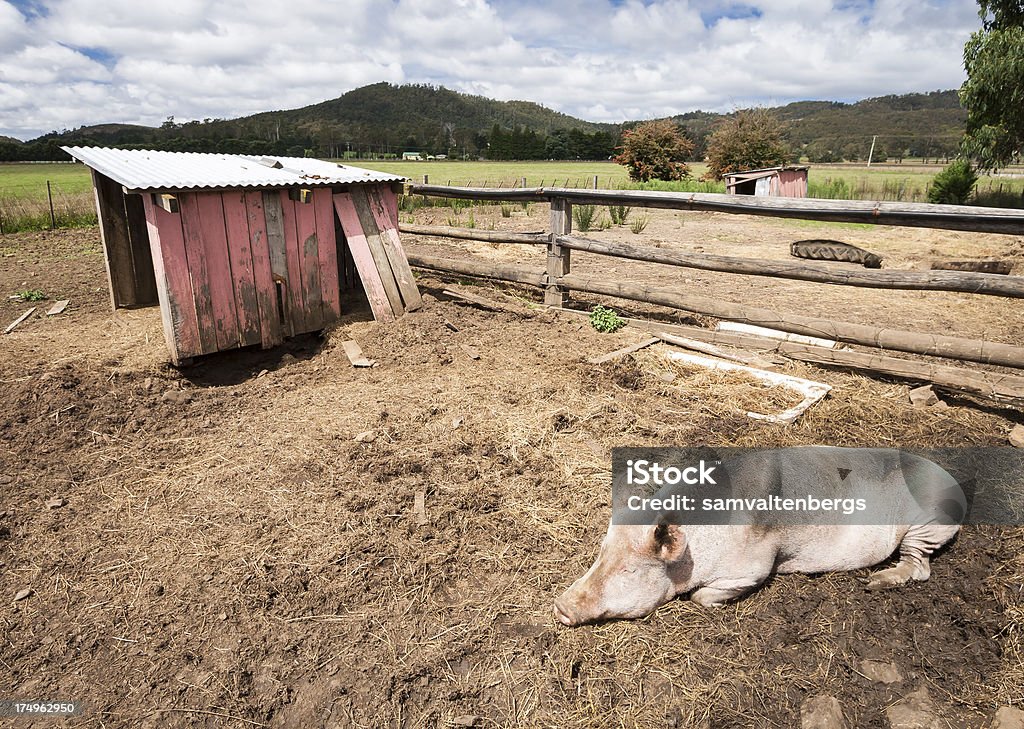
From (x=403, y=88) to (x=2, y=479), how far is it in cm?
19320

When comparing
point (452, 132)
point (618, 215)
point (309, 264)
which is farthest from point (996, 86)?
point (452, 132)

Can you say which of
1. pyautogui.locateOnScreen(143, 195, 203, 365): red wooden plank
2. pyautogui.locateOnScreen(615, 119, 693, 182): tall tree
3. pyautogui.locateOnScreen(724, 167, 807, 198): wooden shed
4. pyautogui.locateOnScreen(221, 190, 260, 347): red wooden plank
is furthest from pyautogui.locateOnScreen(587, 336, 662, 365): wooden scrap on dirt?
pyautogui.locateOnScreen(615, 119, 693, 182): tall tree

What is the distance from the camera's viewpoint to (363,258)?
20.1ft

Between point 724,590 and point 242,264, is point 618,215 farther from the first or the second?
point 724,590

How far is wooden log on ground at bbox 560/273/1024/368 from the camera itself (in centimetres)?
424

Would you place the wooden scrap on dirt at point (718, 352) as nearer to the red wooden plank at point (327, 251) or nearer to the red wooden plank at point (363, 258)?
the red wooden plank at point (363, 258)

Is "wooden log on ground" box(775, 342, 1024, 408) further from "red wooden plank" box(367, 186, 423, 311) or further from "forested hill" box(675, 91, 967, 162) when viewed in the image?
"forested hill" box(675, 91, 967, 162)

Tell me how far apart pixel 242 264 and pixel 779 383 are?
4.68 m

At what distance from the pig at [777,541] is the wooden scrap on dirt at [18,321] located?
648 cm

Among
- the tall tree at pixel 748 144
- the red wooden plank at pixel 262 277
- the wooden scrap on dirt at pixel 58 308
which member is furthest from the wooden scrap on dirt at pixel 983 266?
the tall tree at pixel 748 144

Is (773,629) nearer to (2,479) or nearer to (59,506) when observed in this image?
(59,506)

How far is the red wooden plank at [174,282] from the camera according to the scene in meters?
4.82

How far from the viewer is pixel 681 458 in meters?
3.30

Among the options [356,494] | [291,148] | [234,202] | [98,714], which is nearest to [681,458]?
[356,494]
